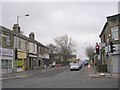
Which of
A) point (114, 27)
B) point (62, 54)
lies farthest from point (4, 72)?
point (62, 54)

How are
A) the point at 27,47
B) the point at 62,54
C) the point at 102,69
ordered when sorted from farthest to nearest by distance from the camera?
the point at 62,54 < the point at 27,47 < the point at 102,69

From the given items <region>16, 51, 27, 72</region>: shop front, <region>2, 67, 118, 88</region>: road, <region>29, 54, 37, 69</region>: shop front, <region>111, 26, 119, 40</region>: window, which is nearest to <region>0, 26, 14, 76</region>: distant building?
<region>16, 51, 27, 72</region>: shop front

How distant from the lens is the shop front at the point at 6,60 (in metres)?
42.1

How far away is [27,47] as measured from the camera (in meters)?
57.5

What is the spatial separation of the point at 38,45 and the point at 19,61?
19091mm

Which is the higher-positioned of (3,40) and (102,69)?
(3,40)

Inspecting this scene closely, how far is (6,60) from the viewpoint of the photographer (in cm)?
4425

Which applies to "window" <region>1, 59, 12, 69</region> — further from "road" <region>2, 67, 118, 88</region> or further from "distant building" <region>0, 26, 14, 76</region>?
"road" <region>2, 67, 118, 88</region>

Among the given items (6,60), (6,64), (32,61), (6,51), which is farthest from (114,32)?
(32,61)

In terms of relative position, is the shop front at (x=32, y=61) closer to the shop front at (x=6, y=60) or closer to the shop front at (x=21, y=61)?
the shop front at (x=21, y=61)

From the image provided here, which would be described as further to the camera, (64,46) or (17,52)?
(64,46)

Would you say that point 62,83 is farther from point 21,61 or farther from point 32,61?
point 32,61

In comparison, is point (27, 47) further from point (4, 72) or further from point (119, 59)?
point (119, 59)

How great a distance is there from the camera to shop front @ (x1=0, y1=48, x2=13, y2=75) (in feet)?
138
